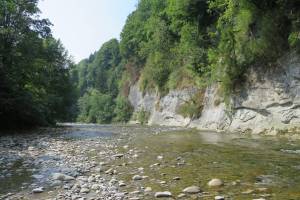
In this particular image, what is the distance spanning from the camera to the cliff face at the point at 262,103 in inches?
679

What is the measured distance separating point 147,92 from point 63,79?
11.6m

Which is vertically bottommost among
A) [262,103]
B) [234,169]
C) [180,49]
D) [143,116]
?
[234,169]

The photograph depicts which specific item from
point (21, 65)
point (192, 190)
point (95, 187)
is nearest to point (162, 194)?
point (192, 190)

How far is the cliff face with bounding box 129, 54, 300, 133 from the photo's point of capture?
17.2 metres

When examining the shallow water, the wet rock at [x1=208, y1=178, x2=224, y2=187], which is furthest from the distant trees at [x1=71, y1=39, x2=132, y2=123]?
the wet rock at [x1=208, y1=178, x2=224, y2=187]

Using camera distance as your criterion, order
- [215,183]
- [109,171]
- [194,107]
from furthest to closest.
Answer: [194,107] → [109,171] → [215,183]

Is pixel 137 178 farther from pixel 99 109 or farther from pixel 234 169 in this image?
pixel 99 109

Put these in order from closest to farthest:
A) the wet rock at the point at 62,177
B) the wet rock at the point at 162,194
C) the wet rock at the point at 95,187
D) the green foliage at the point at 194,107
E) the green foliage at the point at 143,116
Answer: the wet rock at the point at 162,194
the wet rock at the point at 95,187
the wet rock at the point at 62,177
the green foliage at the point at 194,107
the green foliage at the point at 143,116

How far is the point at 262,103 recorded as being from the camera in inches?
754

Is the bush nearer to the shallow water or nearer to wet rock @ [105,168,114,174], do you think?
the shallow water

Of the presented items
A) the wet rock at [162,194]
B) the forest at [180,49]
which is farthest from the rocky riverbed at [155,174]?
the forest at [180,49]

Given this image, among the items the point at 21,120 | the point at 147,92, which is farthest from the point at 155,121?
the point at 21,120

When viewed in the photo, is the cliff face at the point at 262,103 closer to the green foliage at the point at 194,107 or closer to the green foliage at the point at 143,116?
the green foliage at the point at 194,107

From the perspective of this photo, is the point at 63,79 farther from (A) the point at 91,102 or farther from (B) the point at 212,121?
(A) the point at 91,102
